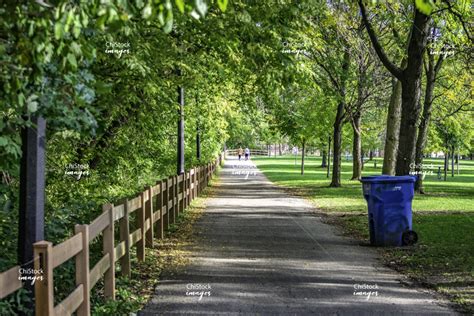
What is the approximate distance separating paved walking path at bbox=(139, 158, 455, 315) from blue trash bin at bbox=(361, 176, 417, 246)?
1.55 feet

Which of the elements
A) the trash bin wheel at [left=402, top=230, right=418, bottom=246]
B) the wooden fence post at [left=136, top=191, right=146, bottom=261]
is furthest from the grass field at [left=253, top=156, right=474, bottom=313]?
the wooden fence post at [left=136, top=191, right=146, bottom=261]

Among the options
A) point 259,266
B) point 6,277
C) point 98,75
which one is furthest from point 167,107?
point 6,277

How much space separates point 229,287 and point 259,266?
1.54 m

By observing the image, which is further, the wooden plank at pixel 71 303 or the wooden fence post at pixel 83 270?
the wooden fence post at pixel 83 270

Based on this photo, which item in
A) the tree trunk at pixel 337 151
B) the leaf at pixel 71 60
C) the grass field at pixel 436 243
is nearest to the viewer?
the leaf at pixel 71 60

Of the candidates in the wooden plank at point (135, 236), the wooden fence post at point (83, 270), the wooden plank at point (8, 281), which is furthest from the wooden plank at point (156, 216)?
the wooden plank at point (8, 281)

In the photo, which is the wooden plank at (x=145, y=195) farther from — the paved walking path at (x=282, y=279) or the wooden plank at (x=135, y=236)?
the paved walking path at (x=282, y=279)

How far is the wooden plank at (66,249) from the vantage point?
480cm

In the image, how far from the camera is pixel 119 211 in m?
7.97

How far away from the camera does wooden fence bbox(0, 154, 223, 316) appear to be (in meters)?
4.57

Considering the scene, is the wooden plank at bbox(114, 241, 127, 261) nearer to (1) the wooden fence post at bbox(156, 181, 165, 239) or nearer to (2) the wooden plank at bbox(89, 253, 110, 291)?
(2) the wooden plank at bbox(89, 253, 110, 291)

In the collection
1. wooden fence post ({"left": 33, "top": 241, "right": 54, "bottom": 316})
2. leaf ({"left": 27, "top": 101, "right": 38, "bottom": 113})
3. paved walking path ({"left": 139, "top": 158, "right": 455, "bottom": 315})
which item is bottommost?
paved walking path ({"left": 139, "top": 158, "right": 455, "bottom": 315})

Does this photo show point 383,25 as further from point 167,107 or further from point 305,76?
point 305,76

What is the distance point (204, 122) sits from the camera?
74.1ft
